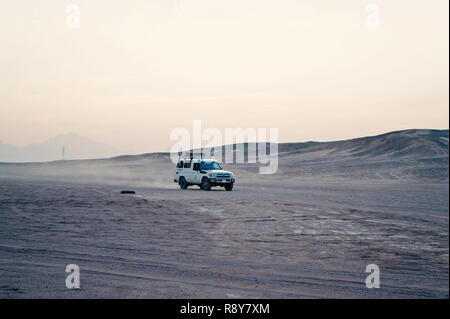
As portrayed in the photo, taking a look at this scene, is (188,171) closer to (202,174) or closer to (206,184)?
(202,174)

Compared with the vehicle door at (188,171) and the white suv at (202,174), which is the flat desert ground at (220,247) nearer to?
the white suv at (202,174)

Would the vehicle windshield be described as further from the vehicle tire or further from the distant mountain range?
the distant mountain range

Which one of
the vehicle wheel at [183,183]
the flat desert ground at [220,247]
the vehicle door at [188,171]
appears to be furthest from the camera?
the vehicle wheel at [183,183]

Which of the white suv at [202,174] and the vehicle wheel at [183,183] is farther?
the vehicle wheel at [183,183]

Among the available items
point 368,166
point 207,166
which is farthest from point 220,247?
point 368,166

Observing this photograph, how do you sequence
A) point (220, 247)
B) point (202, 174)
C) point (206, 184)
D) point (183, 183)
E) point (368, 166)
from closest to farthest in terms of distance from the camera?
point (220, 247), point (206, 184), point (202, 174), point (183, 183), point (368, 166)

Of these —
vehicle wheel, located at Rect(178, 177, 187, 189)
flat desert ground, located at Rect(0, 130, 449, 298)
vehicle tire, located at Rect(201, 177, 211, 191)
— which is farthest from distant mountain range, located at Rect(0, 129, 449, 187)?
flat desert ground, located at Rect(0, 130, 449, 298)

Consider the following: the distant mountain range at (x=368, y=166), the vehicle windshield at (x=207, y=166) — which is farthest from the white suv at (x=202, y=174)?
the distant mountain range at (x=368, y=166)

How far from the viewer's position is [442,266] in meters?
11.2

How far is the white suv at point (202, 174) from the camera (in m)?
33.4

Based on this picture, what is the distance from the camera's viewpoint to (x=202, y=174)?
112 feet

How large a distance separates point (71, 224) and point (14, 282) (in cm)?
736

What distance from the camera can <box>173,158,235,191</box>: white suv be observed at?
3341 centimetres
